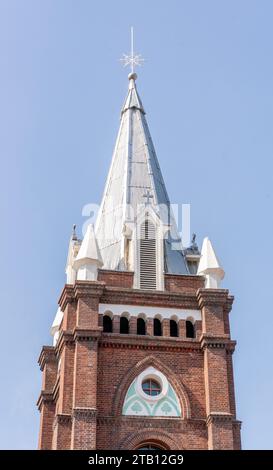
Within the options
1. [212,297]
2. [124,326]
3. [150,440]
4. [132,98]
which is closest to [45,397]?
[124,326]

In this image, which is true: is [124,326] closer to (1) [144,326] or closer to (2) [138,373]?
(1) [144,326]

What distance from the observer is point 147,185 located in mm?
41094

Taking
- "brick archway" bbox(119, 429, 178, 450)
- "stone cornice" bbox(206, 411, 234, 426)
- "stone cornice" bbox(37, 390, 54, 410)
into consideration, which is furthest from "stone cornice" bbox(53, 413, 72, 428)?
"stone cornice" bbox(37, 390, 54, 410)

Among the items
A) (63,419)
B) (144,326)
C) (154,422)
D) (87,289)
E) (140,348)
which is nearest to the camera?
(63,419)

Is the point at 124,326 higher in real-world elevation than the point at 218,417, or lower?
higher

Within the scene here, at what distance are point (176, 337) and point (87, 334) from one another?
3290 millimetres

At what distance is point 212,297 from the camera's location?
36188 millimetres

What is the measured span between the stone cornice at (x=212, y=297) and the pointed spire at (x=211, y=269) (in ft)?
1.70

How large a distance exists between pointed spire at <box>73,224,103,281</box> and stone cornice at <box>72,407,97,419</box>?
5.10 meters

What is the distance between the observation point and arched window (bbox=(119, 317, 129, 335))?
1404 inches

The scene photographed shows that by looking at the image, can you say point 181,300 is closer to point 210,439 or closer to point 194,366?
point 194,366

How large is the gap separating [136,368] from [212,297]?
3.86 m
